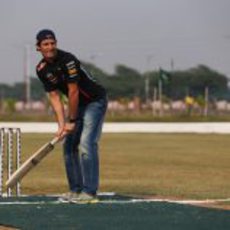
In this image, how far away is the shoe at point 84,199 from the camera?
1025 cm

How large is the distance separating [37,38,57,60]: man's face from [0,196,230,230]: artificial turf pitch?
1.64m

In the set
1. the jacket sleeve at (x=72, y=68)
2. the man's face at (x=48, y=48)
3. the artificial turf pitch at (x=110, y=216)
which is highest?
the man's face at (x=48, y=48)

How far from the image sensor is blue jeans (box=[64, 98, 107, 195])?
406 inches

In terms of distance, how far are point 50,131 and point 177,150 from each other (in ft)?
64.0

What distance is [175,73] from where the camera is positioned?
365 ft

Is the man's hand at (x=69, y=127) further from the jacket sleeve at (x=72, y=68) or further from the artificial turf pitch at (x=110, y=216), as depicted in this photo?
the artificial turf pitch at (x=110, y=216)

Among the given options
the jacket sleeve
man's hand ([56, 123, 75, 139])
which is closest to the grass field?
man's hand ([56, 123, 75, 139])

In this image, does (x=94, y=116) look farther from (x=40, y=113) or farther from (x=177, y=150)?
(x=40, y=113)

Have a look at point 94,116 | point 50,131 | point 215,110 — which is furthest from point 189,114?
point 94,116

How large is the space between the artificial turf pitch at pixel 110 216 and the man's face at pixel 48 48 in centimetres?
164

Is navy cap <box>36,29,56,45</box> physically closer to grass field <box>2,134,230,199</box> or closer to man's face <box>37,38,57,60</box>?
man's face <box>37,38,57,60</box>

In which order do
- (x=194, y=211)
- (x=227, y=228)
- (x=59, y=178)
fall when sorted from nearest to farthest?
(x=227, y=228), (x=194, y=211), (x=59, y=178)

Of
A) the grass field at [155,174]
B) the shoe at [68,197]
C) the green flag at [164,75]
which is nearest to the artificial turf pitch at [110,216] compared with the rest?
the shoe at [68,197]

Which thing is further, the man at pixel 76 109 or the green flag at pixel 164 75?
the green flag at pixel 164 75
